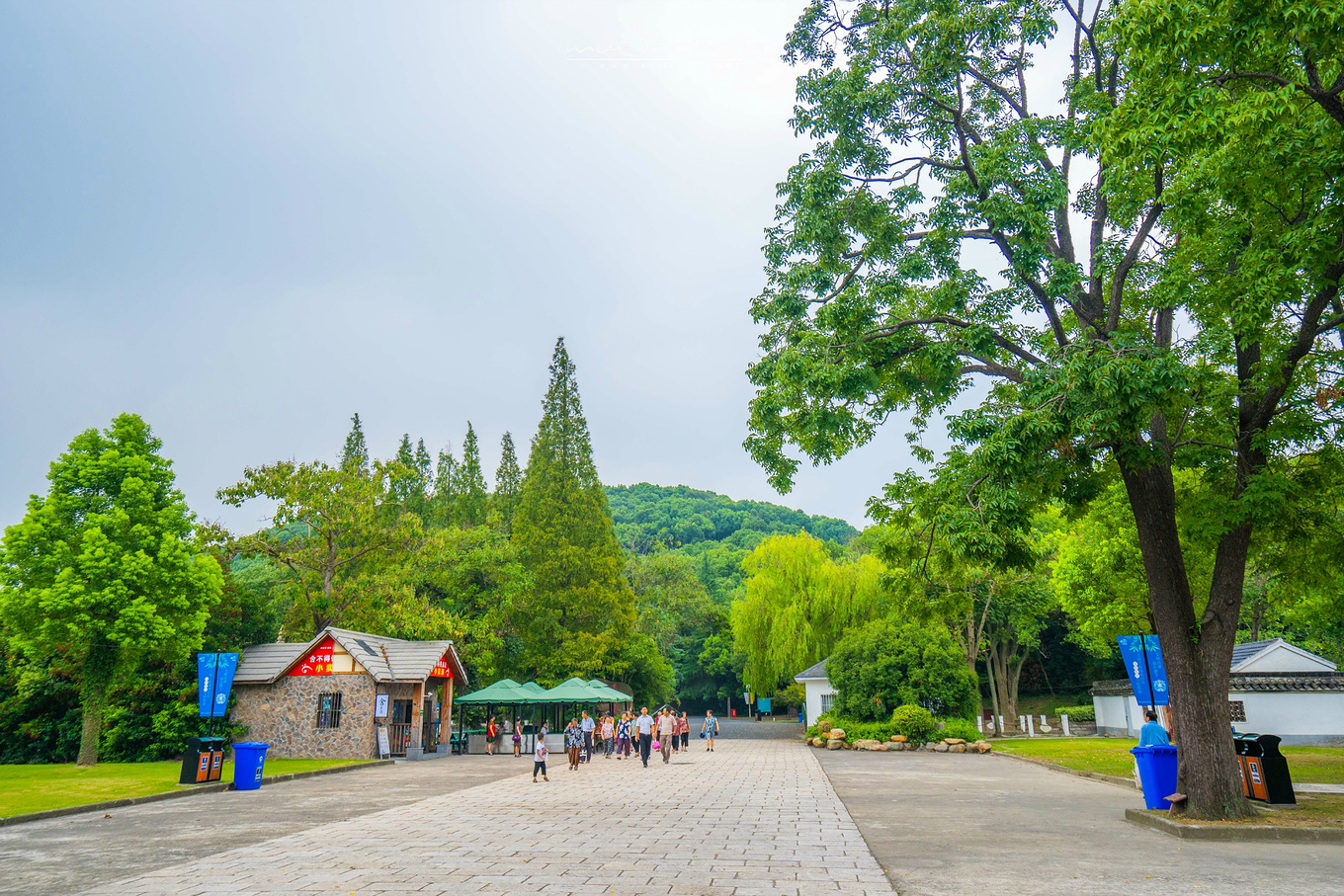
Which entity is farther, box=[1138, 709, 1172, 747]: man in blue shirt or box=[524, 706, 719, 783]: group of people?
box=[524, 706, 719, 783]: group of people

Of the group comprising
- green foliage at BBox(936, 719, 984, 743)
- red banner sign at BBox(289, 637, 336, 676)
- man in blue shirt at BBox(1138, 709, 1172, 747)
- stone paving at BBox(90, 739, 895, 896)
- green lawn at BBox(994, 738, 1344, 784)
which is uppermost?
red banner sign at BBox(289, 637, 336, 676)

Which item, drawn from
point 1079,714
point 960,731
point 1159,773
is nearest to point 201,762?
point 1159,773

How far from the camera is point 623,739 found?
28422mm

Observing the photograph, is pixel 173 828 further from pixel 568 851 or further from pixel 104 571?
pixel 104 571

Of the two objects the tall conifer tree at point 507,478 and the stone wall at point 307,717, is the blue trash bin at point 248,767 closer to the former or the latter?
the stone wall at point 307,717

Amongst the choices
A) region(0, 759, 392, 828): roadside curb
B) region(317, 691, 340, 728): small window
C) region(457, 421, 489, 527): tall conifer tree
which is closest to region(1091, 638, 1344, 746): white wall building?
region(0, 759, 392, 828): roadside curb

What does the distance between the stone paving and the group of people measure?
516 cm

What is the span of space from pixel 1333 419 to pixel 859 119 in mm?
8229

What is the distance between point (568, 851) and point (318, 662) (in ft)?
63.0

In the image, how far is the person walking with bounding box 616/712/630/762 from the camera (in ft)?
90.8

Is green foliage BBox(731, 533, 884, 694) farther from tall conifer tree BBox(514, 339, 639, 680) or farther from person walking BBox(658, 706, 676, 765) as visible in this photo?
person walking BBox(658, 706, 676, 765)

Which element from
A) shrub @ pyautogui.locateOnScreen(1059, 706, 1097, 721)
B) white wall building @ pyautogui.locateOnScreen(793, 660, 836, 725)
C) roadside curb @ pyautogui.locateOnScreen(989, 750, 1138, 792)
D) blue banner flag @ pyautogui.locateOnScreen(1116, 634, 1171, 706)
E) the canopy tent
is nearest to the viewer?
blue banner flag @ pyautogui.locateOnScreen(1116, 634, 1171, 706)

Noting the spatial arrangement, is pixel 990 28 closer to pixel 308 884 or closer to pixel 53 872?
pixel 308 884

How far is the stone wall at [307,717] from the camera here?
24984 millimetres
